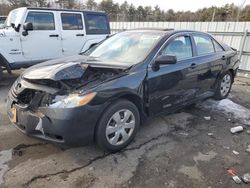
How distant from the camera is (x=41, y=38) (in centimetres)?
692

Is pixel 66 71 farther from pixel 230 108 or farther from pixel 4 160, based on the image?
pixel 230 108

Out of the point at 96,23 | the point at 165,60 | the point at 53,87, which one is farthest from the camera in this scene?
the point at 96,23

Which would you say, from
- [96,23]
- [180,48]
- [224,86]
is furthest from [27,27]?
[224,86]

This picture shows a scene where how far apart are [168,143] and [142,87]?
95cm

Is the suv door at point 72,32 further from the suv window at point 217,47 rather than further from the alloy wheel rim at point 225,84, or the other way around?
the alloy wheel rim at point 225,84

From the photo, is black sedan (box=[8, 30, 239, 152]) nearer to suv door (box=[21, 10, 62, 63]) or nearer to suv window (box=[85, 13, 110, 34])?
suv door (box=[21, 10, 62, 63])

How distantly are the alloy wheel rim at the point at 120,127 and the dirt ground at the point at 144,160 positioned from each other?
0.19 m

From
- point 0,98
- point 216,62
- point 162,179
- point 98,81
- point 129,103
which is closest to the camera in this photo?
point 162,179

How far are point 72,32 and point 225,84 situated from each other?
486 centimetres

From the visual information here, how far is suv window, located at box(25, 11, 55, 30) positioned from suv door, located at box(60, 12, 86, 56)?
365mm

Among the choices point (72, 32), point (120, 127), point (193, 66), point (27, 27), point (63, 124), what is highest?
point (27, 27)

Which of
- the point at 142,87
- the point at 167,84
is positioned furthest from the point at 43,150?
the point at 167,84

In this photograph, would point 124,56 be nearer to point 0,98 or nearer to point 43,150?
point 43,150

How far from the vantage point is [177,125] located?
13.8 ft
